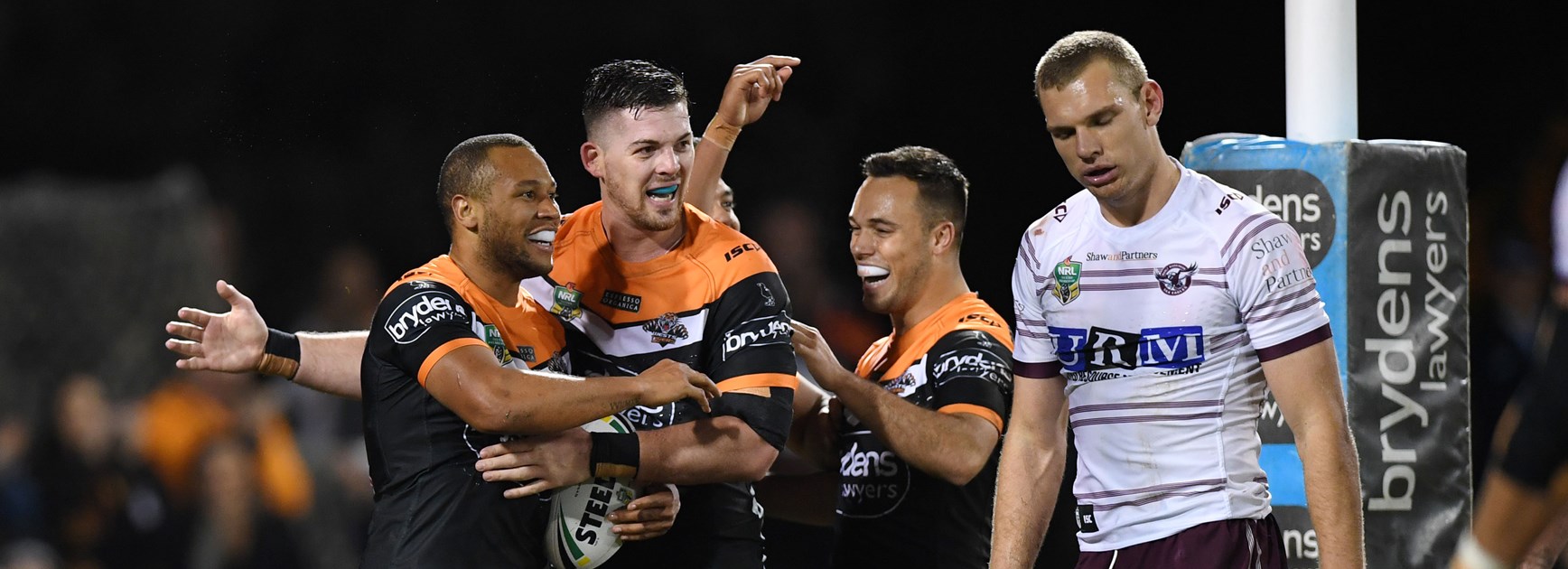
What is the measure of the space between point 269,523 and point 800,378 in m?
3.83

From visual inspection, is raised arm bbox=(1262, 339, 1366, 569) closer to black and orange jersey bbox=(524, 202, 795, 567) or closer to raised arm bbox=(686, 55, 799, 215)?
black and orange jersey bbox=(524, 202, 795, 567)

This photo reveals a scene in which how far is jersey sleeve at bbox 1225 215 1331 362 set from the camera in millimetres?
2404

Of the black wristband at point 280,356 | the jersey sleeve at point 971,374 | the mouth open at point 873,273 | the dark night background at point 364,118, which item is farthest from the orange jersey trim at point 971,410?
the dark night background at point 364,118

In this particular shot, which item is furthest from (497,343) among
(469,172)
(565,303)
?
(469,172)

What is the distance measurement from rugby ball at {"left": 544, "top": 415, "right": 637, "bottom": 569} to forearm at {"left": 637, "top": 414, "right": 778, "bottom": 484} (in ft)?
0.27

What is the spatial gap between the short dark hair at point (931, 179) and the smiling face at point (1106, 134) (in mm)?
1214

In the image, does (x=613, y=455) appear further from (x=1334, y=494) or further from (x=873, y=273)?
(x=1334, y=494)

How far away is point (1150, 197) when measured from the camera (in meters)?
2.59

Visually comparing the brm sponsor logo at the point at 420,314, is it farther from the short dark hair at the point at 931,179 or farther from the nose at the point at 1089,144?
the short dark hair at the point at 931,179

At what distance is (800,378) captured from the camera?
3682 millimetres

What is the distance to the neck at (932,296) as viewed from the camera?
3727 mm

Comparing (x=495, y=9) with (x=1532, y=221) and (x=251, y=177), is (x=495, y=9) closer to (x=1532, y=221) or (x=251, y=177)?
(x=251, y=177)

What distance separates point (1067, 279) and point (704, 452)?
2.62 feet

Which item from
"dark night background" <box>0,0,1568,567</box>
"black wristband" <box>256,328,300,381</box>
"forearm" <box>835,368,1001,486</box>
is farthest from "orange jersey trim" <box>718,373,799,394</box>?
"dark night background" <box>0,0,1568,567</box>
